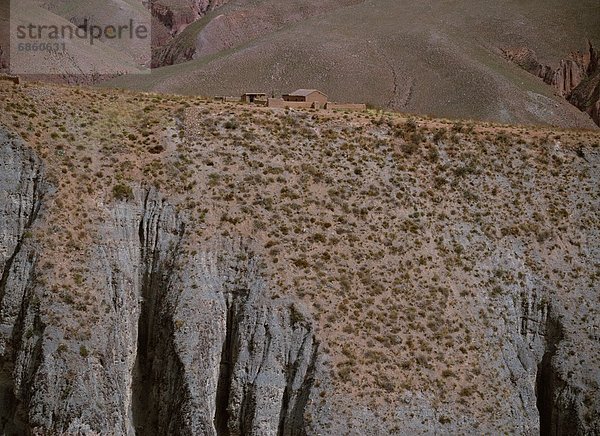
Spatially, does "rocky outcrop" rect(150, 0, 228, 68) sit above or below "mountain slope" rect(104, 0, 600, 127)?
above

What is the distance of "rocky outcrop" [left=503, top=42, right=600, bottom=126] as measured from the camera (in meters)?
117

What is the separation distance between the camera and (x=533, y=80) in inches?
4567

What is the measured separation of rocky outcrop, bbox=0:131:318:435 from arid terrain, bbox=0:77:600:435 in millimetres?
86

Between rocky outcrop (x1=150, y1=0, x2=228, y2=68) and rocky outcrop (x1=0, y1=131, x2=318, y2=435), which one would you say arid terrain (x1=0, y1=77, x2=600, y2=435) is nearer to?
rocky outcrop (x1=0, y1=131, x2=318, y2=435)

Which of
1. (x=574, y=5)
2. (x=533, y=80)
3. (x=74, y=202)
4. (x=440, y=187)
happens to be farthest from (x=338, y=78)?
(x=74, y=202)

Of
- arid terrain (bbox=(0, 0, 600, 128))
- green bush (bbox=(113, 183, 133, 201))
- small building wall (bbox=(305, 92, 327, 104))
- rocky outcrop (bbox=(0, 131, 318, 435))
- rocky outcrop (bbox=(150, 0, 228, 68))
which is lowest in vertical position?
rocky outcrop (bbox=(0, 131, 318, 435))

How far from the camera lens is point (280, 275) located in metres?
42.0

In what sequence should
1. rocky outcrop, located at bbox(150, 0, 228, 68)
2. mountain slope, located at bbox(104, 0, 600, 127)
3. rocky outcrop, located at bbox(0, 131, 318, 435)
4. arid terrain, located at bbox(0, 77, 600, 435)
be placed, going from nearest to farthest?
1. rocky outcrop, located at bbox(0, 131, 318, 435)
2. arid terrain, located at bbox(0, 77, 600, 435)
3. mountain slope, located at bbox(104, 0, 600, 127)
4. rocky outcrop, located at bbox(150, 0, 228, 68)

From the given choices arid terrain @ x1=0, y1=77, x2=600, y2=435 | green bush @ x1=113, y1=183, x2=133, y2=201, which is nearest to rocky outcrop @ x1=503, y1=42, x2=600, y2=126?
arid terrain @ x1=0, y1=77, x2=600, y2=435

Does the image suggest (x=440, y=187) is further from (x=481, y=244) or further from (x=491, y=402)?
(x=491, y=402)

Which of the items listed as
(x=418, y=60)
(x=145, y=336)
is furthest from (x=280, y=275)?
(x=418, y=60)

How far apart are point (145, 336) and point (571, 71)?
91.7 metres

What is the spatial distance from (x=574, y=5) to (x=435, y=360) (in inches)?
3857

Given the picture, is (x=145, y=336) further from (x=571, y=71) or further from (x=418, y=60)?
(x=571, y=71)
